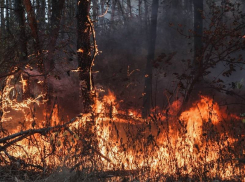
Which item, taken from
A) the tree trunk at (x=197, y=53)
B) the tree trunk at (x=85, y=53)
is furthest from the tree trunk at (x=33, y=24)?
the tree trunk at (x=197, y=53)

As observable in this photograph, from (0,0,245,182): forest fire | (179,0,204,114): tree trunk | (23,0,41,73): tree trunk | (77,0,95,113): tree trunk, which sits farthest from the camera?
(179,0,204,114): tree trunk

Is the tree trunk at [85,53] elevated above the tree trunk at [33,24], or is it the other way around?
the tree trunk at [33,24]

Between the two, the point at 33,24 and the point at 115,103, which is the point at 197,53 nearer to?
the point at 115,103

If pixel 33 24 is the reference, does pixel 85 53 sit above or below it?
below


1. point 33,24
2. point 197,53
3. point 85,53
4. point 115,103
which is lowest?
point 115,103

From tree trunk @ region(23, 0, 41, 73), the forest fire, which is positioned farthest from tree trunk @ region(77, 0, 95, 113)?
tree trunk @ region(23, 0, 41, 73)

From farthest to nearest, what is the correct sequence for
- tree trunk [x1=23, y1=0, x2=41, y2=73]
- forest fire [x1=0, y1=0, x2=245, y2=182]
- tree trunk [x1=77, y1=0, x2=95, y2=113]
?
tree trunk [x1=23, y1=0, x2=41, y2=73] < tree trunk [x1=77, y1=0, x2=95, y2=113] < forest fire [x1=0, y1=0, x2=245, y2=182]

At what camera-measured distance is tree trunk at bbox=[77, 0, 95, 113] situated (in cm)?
716

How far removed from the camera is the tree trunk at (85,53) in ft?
23.5

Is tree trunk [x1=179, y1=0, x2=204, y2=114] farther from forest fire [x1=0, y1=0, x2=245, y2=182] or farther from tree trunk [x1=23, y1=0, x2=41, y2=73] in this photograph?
tree trunk [x1=23, y1=0, x2=41, y2=73]

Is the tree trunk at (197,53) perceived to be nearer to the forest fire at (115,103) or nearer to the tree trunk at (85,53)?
the forest fire at (115,103)

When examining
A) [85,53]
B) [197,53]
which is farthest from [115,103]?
[85,53]

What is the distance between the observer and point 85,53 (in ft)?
23.7

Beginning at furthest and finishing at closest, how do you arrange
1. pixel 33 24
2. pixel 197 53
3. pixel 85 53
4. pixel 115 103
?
pixel 115 103
pixel 197 53
pixel 33 24
pixel 85 53
